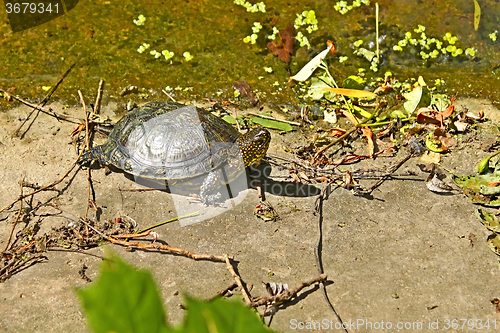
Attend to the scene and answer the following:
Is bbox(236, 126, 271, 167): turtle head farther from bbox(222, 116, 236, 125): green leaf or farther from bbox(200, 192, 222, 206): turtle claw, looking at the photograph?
bbox(222, 116, 236, 125): green leaf

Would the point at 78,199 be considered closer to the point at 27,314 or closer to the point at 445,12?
the point at 27,314

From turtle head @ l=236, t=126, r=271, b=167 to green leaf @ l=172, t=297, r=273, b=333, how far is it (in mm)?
2842

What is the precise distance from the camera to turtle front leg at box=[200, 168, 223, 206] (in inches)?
130

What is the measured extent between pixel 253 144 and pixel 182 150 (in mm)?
659

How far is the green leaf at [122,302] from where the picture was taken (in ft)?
1.46

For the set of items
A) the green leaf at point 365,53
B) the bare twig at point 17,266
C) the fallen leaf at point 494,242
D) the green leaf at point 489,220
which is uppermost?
the green leaf at point 365,53

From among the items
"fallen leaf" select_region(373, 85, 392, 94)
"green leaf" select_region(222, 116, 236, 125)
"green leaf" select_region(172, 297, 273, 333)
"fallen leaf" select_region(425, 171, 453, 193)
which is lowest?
"fallen leaf" select_region(425, 171, 453, 193)

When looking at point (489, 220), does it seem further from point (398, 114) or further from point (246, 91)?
point (246, 91)

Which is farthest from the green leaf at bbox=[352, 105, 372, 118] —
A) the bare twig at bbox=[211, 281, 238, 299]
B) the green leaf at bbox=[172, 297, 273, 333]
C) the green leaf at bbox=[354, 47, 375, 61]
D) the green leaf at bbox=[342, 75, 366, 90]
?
the green leaf at bbox=[172, 297, 273, 333]

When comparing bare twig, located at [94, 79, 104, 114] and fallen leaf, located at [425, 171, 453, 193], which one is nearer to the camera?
fallen leaf, located at [425, 171, 453, 193]

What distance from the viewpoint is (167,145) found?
331cm

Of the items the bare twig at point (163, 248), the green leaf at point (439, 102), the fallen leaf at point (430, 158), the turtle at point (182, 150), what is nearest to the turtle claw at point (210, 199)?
the turtle at point (182, 150)

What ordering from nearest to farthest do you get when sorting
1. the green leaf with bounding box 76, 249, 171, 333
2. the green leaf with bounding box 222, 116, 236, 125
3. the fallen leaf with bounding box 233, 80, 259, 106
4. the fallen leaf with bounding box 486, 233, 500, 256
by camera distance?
1. the green leaf with bounding box 76, 249, 171, 333
2. the fallen leaf with bounding box 486, 233, 500, 256
3. the green leaf with bounding box 222, 116, 236, 125
4. the fallen leaf with bounding box 233, 80, 259, 106

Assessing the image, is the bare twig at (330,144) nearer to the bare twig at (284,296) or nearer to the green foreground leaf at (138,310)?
the bare twig at (284,296)
